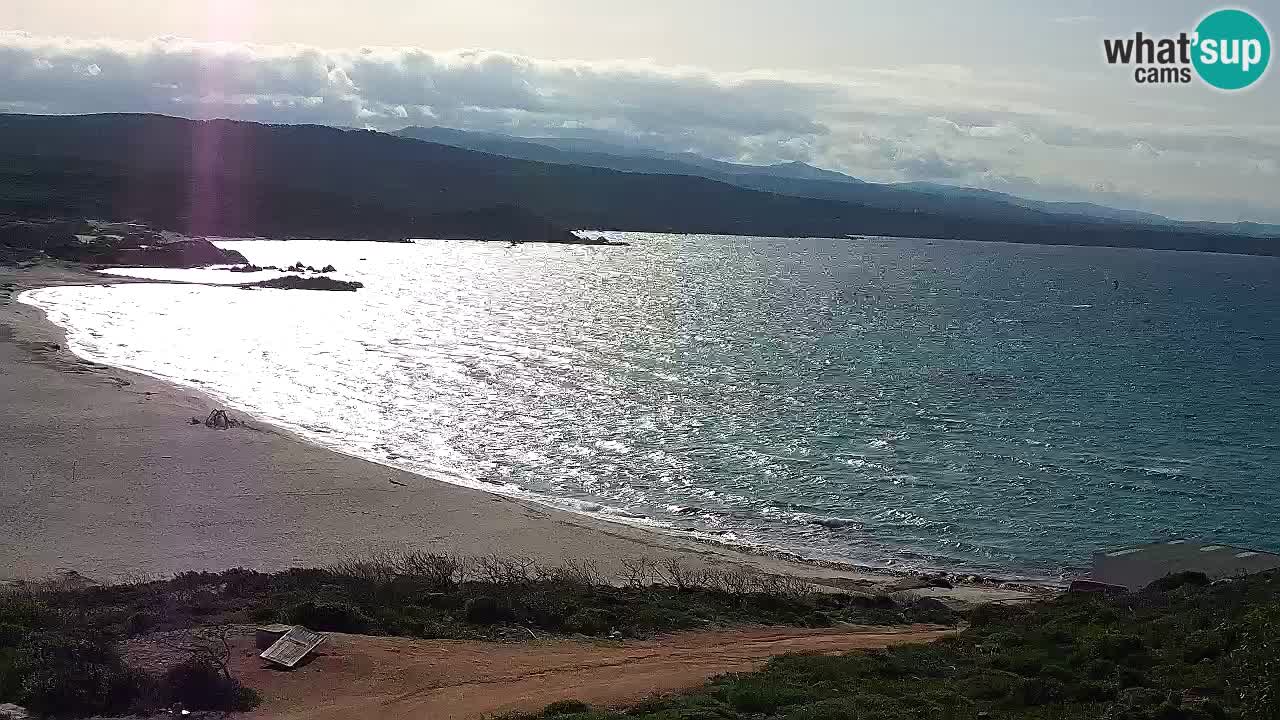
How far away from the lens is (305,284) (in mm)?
96062

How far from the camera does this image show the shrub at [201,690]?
47.1 ft

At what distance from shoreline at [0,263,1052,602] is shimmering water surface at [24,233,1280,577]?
8.10 feet

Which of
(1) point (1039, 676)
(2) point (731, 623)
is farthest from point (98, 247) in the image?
(1) point (1039, 676)

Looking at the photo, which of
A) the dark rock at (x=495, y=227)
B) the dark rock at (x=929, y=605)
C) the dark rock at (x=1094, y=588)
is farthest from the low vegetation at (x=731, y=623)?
the dark rock at (x=495, y=227)

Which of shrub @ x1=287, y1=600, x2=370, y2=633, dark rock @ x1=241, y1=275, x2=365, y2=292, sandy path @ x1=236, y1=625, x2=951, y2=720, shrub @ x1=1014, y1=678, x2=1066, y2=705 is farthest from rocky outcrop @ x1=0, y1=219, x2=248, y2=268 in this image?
shrub @ x1=1014, y1=678, x2=1066, y2=705

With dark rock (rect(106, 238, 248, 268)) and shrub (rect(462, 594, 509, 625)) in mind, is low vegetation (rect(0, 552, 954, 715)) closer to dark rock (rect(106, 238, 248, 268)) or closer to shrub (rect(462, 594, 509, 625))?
shrub (rect(462, 594, 509, 625))

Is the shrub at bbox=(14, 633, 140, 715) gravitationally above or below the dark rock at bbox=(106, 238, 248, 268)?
below

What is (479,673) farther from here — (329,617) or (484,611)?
(329,617)

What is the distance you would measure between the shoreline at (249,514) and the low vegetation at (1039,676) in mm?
9413

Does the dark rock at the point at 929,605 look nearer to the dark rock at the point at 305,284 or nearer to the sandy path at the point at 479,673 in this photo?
the sandy path at the point at 479,673

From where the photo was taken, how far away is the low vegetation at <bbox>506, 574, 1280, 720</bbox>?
12.9 meters

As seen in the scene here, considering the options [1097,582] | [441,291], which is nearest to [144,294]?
[441,291]

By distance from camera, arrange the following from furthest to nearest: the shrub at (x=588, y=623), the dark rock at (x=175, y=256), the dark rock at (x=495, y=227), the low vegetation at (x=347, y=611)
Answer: the dark rock at (x=495, y=227), the dark rock at (x=175, y=256), the shrub at (x=588, y=623), the low vegetation at (x=347, y=611)

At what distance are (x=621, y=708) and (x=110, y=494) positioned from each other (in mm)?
22344
